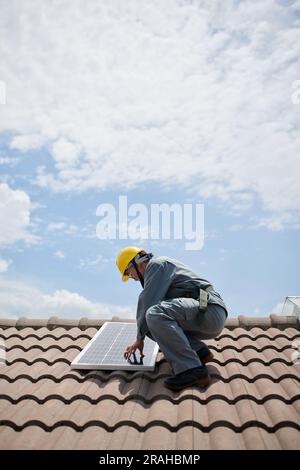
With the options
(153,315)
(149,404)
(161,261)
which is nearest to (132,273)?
(161,261)

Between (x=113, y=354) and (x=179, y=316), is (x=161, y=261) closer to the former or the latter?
(x=179, y=316)

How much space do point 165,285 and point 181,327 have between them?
0.43 m

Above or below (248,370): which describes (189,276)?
above

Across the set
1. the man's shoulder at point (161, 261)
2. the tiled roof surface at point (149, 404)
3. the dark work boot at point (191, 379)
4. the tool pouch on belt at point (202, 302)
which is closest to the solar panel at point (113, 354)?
the tiled roof surface at point (149, 404)

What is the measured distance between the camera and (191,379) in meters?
3.72

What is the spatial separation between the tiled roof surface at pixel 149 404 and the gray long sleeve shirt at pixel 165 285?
2.15 ft

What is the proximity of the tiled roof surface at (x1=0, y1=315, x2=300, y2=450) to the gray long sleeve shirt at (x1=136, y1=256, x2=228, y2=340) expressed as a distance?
0.65 meters

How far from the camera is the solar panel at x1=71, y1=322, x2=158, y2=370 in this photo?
4.28 meters

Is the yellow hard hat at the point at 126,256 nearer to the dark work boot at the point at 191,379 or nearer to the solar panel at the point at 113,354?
the solar panel at the point at 113,354

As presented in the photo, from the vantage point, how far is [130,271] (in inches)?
181
